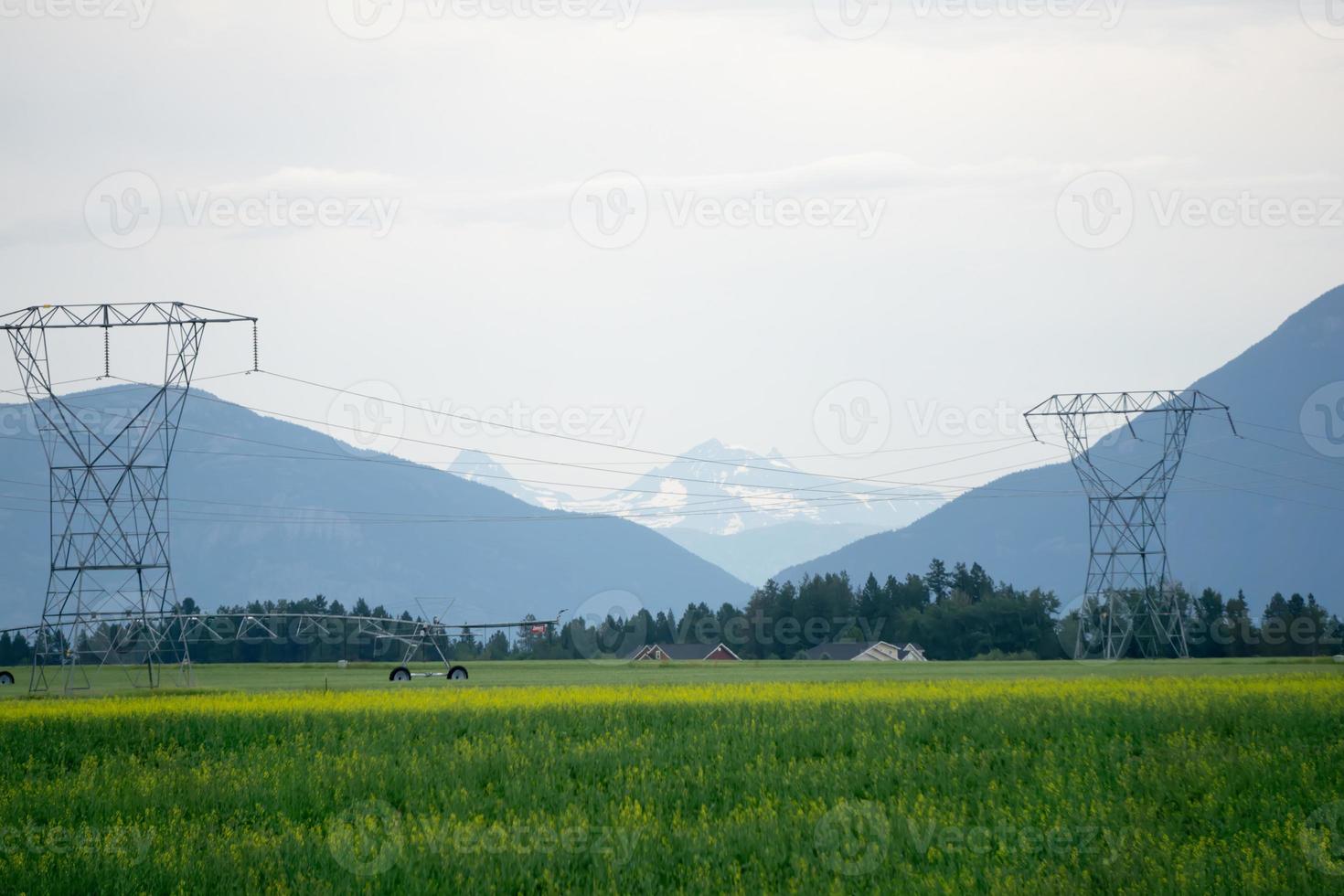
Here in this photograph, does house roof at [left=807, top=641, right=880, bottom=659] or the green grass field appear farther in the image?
house roof at [left=807, top=641, right=880, bottom=659]

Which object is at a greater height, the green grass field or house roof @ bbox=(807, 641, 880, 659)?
the green grass field

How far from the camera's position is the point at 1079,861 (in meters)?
25.4

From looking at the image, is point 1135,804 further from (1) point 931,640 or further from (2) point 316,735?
(1) point 931,640

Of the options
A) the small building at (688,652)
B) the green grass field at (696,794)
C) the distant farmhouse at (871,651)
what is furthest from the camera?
the small building at (688,652)

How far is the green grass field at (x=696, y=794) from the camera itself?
24891 millimetres

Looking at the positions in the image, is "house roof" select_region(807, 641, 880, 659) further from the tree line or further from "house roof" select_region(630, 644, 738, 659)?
"house roof" select_region(630, 644, 738, 659)

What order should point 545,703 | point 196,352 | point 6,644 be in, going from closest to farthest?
1. point 545,703
2. point 196,352
3. point 6,644

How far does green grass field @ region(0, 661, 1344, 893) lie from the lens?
81.7 feet

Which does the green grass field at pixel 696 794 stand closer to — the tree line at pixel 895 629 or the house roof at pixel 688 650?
the tree line at pixel 895 629

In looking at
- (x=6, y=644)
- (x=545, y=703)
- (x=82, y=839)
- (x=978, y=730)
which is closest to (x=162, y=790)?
(x=82, y=839)

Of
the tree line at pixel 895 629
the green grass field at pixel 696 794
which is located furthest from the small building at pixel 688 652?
the green grass field at pixel 696 794

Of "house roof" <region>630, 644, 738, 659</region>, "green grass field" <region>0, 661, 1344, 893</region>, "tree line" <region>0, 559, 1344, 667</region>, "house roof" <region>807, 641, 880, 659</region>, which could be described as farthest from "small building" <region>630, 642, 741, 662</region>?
"green grass field" <region>0, 661, 1344, 893</region>

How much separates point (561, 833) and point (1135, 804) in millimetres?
12704

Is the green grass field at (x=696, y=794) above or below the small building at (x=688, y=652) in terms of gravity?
above
